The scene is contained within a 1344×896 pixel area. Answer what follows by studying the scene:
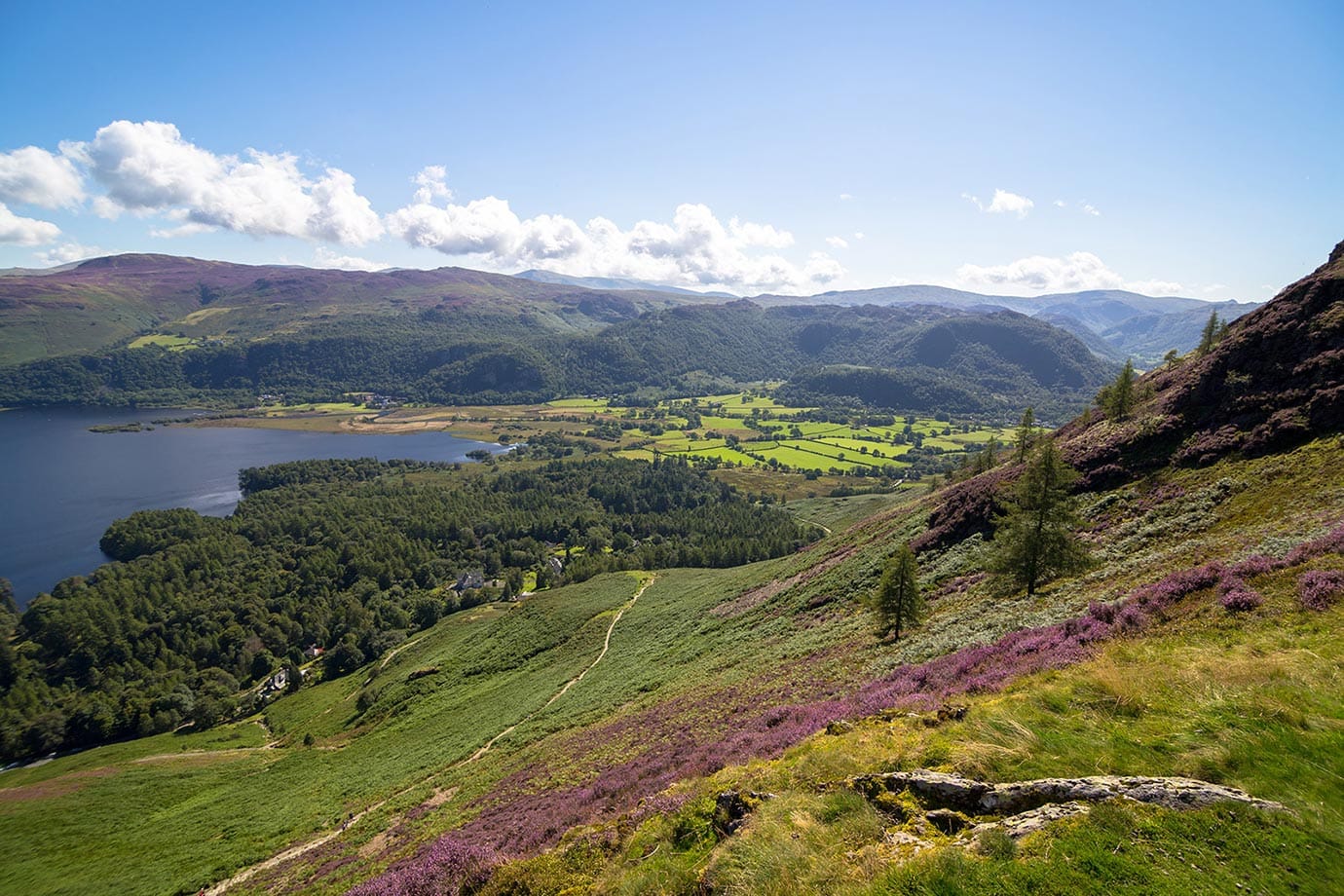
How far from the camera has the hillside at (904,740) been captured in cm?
870

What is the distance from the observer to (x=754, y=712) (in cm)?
2423

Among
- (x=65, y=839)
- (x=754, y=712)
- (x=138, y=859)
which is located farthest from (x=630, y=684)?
(x=65, y=839)

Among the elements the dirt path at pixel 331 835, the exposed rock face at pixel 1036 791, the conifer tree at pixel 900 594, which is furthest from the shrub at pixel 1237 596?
the dirt path at pixel 331 835

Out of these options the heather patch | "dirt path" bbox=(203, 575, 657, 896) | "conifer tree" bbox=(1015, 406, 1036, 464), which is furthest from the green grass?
"conifer tree" bbox=(1015, 406, 1036, 464)

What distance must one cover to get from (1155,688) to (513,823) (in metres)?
20.9

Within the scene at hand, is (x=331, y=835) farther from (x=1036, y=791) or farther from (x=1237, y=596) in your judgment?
(x=1237, y=596)

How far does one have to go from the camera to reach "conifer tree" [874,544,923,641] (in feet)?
95.7

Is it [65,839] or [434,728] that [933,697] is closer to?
[434,728]

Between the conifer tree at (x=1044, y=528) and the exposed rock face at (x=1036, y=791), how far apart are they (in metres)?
21.4

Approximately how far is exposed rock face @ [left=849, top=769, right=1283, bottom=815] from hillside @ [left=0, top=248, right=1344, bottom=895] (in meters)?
0.05

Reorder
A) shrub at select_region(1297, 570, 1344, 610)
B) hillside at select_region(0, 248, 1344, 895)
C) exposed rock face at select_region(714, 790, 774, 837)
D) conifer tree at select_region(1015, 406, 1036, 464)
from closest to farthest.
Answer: hillside at select_region(0, 248, 1344, 895) → exposed rock face at select_region(714, 790, 774, 837) → shrub at select_region(1297, 570, 1344, 610) → conifer tree at select_region(1015, 406, 1036, 464)

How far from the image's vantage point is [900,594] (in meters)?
29.2

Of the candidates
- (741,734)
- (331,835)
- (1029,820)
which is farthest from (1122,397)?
(331,835)

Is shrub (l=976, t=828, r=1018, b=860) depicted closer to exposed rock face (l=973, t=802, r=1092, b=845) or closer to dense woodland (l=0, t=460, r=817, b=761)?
exposed rock face (l=973, t=802, r=1092, b=845)
